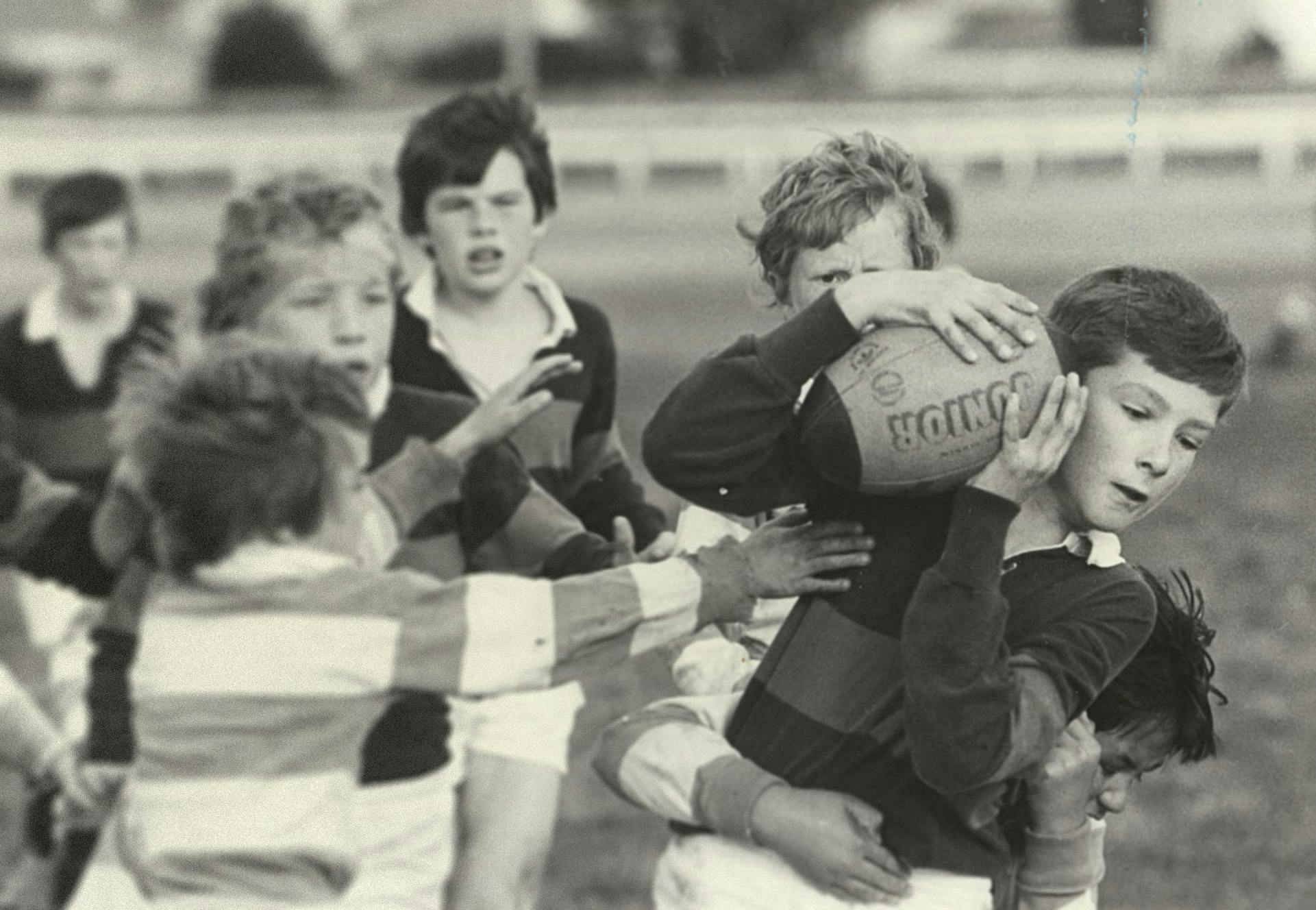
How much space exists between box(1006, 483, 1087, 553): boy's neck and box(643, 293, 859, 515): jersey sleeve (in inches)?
14.7

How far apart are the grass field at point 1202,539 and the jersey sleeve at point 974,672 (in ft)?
1.93

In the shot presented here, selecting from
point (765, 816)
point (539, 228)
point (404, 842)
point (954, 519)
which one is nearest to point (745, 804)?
point (765, 816)

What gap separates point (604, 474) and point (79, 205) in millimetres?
2630

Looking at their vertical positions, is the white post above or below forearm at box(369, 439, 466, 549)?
below

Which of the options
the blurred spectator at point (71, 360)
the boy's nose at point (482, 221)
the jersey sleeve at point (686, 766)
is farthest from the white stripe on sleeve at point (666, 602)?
the blurred spectator at point (71, 360)

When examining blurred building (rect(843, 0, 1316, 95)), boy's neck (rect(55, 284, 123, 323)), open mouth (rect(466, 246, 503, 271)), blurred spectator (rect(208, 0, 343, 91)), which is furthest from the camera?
blurred spectator (rect(208, 0, 343, 91))

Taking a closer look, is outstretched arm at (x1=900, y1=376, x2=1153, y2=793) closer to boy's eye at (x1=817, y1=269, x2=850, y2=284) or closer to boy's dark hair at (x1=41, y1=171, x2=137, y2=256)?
boy's eye at (x1=817, y1=269, x2=850, y2=284)

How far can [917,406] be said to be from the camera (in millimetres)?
2619

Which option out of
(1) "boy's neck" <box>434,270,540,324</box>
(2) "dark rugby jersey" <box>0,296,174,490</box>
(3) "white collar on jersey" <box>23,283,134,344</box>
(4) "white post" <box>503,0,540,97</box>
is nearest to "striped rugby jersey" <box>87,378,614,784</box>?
(1) "boy's neck" <box>434,270,540,324</box>

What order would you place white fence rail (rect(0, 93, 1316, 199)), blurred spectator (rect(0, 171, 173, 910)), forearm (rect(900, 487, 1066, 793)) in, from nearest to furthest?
forearm (rect(900, 487, 1066, 793)) → white fence rail (rect(0, 93, 1316, 199)) → blurred spectator (rect(0, 171, 173, 910))

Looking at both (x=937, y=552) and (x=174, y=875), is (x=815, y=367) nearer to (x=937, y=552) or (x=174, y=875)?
(x=937, y=552)

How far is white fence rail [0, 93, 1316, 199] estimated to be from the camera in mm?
4859

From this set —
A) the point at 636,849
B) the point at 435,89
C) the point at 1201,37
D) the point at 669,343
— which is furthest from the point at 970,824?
the point at 435,89

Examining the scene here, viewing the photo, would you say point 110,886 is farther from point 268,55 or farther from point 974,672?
point 268,55
